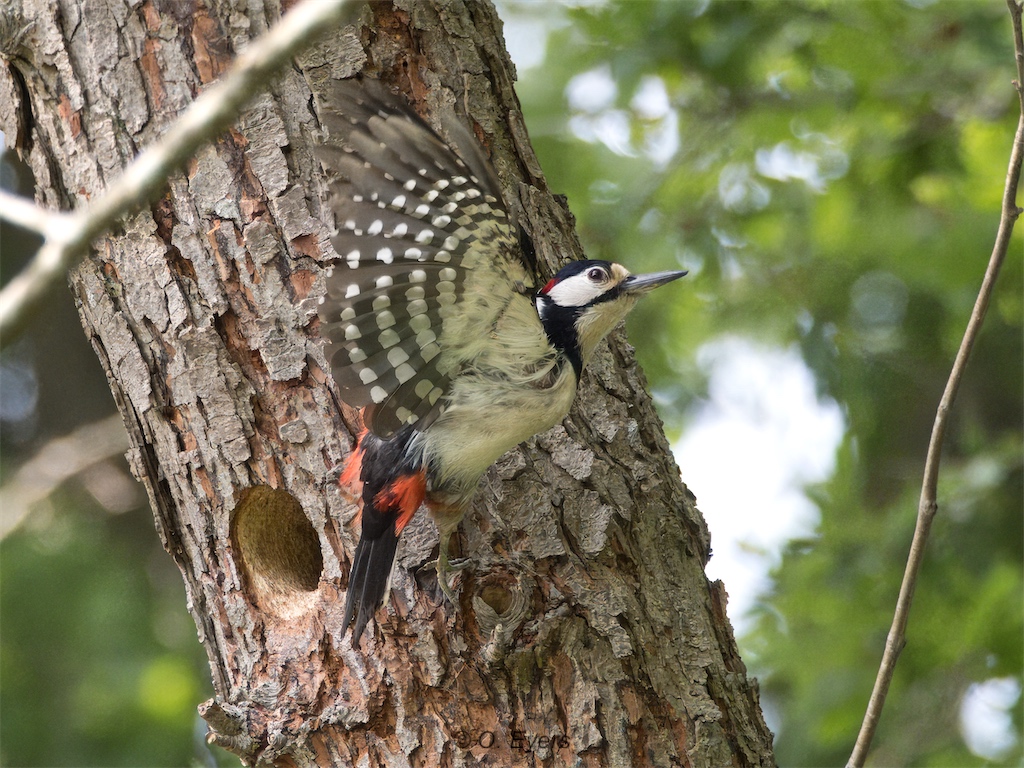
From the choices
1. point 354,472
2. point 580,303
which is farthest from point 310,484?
point 580,303

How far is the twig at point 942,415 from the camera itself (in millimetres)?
1811

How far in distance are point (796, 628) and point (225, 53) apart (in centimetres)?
342

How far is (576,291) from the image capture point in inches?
96.3

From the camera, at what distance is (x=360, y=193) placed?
2092mm

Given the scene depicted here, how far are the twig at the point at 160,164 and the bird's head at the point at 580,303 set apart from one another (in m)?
1.46

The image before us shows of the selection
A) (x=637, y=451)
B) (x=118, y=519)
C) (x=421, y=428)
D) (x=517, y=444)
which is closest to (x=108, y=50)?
(x=421, y=428)

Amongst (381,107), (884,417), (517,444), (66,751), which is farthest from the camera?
(884,417)

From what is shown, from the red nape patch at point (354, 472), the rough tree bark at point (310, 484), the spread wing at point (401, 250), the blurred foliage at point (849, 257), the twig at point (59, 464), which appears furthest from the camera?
the blurred foliage at point (849, 257)

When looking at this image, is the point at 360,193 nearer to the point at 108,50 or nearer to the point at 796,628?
the point at 108,50

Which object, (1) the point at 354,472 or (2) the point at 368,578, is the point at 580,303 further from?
(2) the point at 368,578

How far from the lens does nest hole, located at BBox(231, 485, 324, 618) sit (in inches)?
94.8

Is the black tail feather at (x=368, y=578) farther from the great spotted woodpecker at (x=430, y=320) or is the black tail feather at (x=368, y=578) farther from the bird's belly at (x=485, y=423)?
the bird's belly at (x=485, y=423)

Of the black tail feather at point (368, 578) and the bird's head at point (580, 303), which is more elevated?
the bird's head at point (580, 303)

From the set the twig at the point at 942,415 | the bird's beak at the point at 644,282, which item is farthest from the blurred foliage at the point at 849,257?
the twig at the point at 942,415
